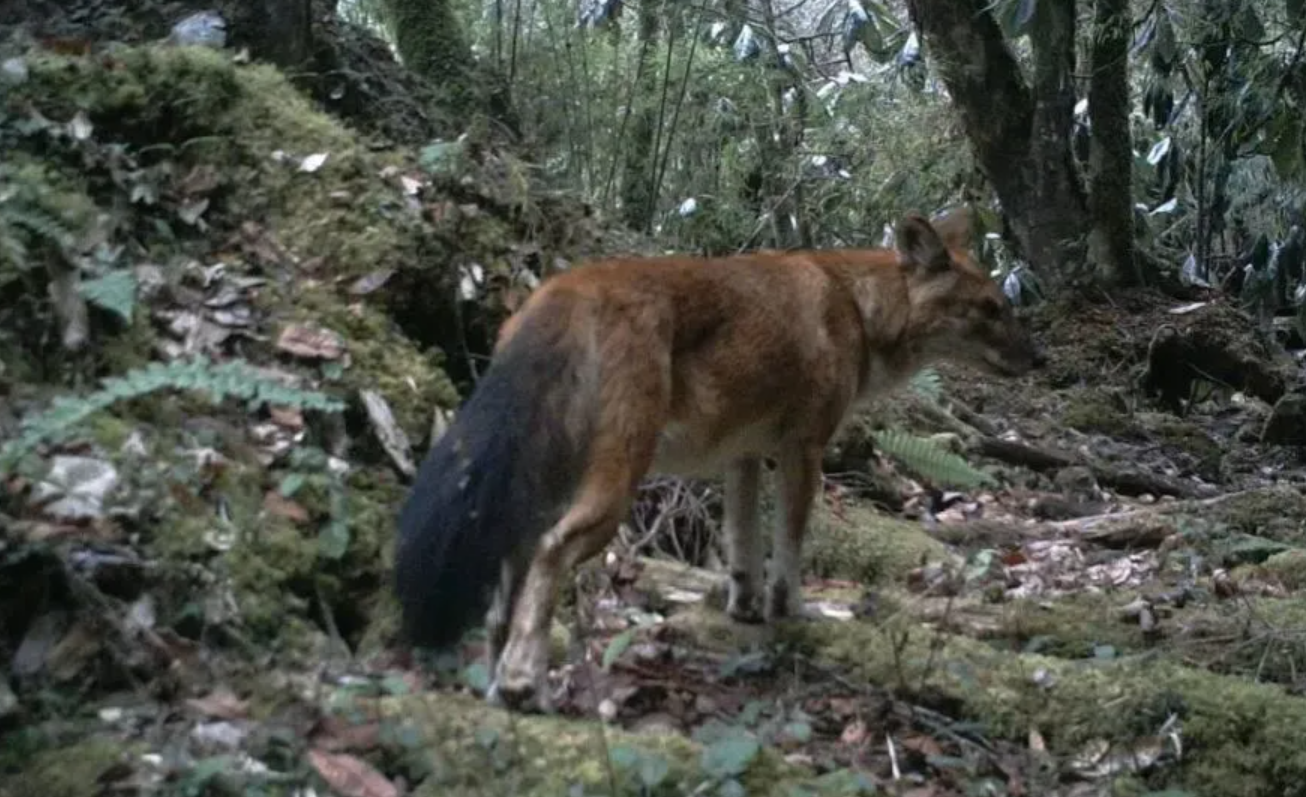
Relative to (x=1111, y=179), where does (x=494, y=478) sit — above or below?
below

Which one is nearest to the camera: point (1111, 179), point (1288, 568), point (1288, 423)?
point (1288, 568)

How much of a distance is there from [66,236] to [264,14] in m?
2.89

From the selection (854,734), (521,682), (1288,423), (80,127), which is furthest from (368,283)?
(1288,423)

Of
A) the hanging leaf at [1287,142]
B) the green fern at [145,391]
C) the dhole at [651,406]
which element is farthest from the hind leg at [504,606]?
the hanging leaf at [1287,142]

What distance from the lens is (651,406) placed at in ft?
19.5

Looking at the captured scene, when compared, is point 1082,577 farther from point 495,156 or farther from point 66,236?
point 66,236

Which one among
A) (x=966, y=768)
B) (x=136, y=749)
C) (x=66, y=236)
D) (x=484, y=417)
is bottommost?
(x=966, y=768)

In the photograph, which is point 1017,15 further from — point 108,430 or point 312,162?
point 108,430

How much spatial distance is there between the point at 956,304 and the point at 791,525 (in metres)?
1.62

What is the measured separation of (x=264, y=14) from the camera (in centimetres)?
880

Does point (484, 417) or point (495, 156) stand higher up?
point (495, 156)

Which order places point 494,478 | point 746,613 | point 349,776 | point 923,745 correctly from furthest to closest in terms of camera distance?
point 746,613 < point 923,745 < point 494,478 < point 349,776

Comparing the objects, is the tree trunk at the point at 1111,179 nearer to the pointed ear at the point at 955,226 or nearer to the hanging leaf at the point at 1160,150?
the hanging leaf at the point at 1160,150

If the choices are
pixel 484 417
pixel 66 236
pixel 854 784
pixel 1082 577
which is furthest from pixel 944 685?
pixel 66 236
